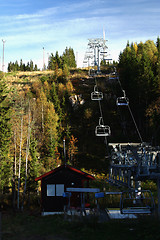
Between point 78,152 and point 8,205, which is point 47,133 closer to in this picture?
point 78,152

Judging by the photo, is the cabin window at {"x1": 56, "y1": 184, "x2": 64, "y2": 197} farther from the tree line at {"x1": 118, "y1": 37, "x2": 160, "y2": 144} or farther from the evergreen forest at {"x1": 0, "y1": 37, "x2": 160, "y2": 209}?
the tree line at {"x1": 118, "y1": 37, "x2": 160, "y2": 144}

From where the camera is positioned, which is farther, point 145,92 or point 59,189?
point 145,92

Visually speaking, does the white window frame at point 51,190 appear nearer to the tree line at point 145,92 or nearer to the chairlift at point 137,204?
the chairlift at point 137,204

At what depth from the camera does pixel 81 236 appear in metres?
10.8

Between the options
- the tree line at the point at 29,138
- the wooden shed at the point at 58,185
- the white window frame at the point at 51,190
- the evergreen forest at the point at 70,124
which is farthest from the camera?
the evergreen forest at the point at 70,124

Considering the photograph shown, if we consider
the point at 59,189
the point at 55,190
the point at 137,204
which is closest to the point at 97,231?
the point at 137,204

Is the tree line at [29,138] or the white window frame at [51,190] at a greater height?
the tree line at [29,138]

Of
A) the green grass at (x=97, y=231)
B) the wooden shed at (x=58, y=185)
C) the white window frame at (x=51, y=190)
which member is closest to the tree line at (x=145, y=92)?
the wooden shed at (x=58, y=185)

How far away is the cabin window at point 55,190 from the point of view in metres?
24.1

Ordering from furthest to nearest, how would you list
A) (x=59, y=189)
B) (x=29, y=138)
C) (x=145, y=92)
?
(x=145, y=92), (x=29, y=138), (x=59, y=189)

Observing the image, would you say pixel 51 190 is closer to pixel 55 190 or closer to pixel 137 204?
pixel 55 190

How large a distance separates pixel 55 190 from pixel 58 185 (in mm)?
527

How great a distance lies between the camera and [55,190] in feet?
79.4

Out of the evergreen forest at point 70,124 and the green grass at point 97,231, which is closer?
the green grass at point 97,231
